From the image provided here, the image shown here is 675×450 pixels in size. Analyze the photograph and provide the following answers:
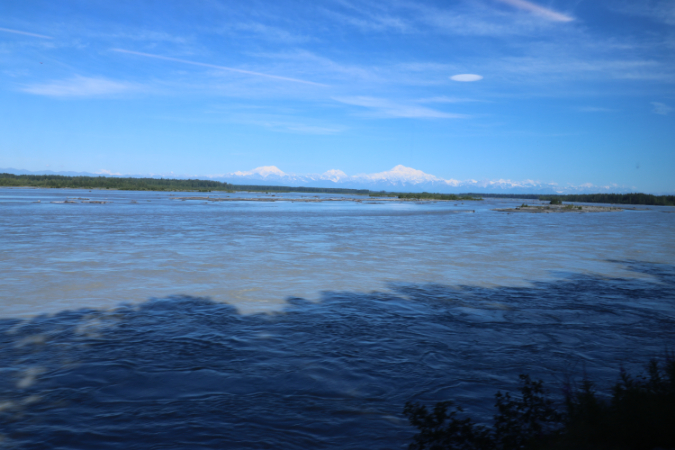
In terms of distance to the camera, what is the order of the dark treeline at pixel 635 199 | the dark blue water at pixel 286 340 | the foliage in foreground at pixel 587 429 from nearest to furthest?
the foliage in foreground at pixel 587 429, the dark blue water at pixel 286 340, the dark treeline at pixel 635 199

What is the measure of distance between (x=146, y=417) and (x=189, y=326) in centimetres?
329

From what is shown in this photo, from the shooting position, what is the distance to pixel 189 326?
8414 mm

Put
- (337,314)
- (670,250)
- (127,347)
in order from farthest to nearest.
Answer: (670,250) < (337,314) < (127,347)

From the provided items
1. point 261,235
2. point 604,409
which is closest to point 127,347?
point 604,409

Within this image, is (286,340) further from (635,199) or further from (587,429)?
(635,199)

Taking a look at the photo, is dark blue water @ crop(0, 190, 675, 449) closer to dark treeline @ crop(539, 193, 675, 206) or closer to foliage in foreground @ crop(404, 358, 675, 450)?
foliage in foreground @ crop(404, 358, 675, 450)

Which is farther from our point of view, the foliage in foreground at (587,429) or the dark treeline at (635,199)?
the dark treeline at (635,199)

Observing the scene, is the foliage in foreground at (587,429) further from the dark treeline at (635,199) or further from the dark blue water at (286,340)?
the dark treeline at (635,199)

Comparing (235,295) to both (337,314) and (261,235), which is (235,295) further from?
(261,235)

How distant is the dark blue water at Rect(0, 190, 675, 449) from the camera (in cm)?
517

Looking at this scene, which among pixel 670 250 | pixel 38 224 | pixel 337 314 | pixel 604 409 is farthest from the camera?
pixel 38 224

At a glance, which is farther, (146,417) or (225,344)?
(225,344)

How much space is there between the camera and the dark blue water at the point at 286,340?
5.17 meters

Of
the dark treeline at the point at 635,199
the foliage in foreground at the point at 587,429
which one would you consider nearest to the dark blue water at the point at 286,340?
the foliage in foreground at the point at 587,429
